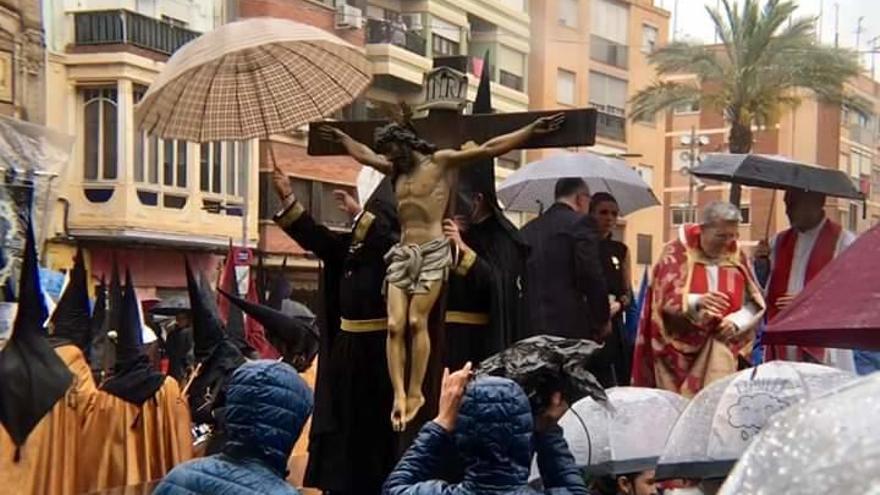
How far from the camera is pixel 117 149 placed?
92.2 feet

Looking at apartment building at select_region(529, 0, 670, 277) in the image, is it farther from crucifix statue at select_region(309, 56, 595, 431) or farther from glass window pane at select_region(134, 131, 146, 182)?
crucifix statue at select_region(309, 56, 595, 431)

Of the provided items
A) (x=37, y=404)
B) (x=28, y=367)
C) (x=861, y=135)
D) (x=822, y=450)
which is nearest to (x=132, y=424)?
(x=37, y=404)

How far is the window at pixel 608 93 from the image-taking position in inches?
1537

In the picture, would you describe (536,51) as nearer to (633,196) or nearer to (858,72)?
(858,72)

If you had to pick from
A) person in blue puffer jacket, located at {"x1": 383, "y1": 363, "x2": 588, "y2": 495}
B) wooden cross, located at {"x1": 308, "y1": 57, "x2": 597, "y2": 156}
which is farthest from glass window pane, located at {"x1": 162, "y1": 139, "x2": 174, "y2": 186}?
person in blue puffer jacket, located at {"x1": 383, "y1": 363, "x2": 588, "y2": 495}

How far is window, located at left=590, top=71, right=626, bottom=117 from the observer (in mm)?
39031

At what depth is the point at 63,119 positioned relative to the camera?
27.7 meters

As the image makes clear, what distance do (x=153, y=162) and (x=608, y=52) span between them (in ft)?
52.1

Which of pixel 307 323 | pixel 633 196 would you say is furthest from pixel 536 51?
pixel 307 323

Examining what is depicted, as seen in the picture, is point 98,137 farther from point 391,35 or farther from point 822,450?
point 822,450

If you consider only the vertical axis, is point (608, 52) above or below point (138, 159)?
above

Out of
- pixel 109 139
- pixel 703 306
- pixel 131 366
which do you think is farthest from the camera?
pixel 109 139

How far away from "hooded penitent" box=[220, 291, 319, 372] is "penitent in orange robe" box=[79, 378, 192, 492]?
2.36 ft

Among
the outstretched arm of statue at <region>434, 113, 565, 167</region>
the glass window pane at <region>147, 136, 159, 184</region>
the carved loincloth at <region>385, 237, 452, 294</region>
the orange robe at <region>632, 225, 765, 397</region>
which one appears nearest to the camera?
the carved loincloth at <region>385, 237, 452, 294</region>
